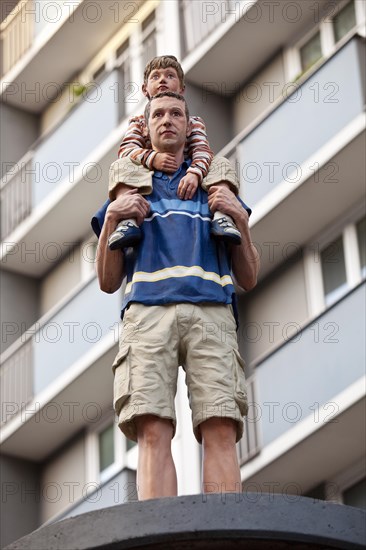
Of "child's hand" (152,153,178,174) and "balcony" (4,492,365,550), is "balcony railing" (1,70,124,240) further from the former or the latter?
"balcony" (4,492,365,550)

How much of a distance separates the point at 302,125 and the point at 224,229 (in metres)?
11.3

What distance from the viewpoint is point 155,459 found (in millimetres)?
9328

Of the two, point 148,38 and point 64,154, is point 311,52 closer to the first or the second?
point 148,38

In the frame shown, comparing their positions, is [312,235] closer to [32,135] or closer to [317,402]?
[317,402]

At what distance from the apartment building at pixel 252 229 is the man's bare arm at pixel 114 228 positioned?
363 inches

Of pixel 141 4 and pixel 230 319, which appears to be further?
pixel 141 4

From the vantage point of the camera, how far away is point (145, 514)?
853 centimetres

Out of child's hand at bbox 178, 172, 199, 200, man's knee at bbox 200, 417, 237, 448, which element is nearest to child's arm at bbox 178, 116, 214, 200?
child's hand at bbox 178, 172, 199, 200

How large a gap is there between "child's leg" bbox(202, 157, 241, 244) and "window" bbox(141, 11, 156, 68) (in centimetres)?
1442

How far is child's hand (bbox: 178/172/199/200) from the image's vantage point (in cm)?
1012

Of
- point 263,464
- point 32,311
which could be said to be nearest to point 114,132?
point 32,311

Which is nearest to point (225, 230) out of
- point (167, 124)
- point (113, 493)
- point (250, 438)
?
point (167, 124)

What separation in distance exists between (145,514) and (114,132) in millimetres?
16201

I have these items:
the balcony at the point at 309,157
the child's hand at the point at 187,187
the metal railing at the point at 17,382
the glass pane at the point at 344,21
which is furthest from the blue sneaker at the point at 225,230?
the metal railing at the point at 17,382
